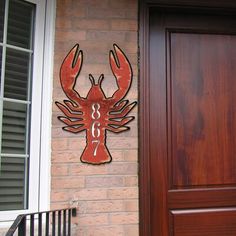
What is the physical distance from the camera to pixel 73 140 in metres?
2.49

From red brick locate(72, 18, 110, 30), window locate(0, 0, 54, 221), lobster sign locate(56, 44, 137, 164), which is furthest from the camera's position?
red brick locate(72, 18, 110, 30)

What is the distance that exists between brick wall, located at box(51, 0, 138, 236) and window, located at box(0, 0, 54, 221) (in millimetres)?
89

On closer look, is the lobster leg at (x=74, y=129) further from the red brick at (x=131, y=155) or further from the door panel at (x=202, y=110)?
the door panel at (x=202, y=110)

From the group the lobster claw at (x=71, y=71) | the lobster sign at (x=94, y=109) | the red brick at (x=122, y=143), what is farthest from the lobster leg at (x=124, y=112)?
the lobster claw at (x=71, y=71)

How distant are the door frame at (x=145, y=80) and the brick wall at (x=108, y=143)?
1.8 inches

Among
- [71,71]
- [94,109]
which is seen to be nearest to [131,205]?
[94,109]

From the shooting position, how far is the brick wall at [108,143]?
245 cm

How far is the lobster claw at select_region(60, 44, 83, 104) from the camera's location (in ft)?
8.29

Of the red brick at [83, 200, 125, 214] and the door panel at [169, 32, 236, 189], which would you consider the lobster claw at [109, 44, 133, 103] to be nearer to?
the door panel at [169, 32, 236, 189]

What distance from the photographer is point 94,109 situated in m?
2.54

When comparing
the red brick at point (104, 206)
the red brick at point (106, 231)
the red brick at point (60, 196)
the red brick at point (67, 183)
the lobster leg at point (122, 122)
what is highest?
the lobster leg at point (122, 122)

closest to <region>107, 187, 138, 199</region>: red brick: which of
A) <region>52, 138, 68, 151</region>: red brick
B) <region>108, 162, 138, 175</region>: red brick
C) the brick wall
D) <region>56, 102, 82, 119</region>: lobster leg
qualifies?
the brick wall

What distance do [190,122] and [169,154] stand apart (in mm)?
277

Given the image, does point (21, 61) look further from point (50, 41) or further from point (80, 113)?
point (80, 113)
